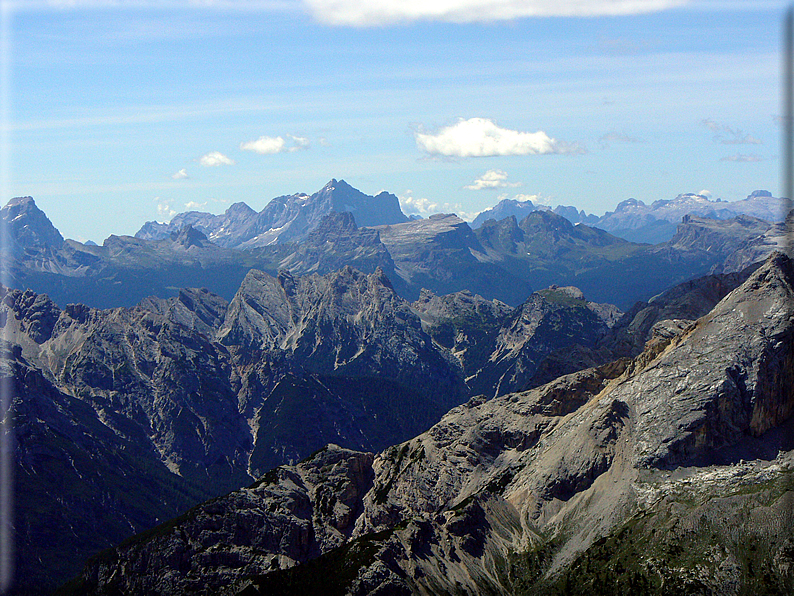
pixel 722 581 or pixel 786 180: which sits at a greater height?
pixel 786 180

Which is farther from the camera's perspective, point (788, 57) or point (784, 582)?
point (784, 582)

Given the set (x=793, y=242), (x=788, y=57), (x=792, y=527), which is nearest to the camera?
(x=788, y=57)

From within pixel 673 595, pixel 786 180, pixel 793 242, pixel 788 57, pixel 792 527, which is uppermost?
pixel 788 57

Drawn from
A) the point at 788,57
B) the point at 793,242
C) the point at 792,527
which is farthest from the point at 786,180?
the point at 792,527

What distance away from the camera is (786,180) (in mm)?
71812

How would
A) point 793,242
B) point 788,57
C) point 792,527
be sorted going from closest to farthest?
1. point 788,57
2. point 793,242
3. point 792,527

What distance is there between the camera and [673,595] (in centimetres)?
19988

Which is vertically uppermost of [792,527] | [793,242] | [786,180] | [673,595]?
[786,180]

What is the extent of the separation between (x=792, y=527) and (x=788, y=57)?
153 m

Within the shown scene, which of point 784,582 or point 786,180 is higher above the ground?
point 786,180

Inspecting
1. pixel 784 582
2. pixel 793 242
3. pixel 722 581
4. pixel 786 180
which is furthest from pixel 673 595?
pixel 786 180

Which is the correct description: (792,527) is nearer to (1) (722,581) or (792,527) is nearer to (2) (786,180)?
(1) (722,581)

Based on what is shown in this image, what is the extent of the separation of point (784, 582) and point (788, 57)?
159 m

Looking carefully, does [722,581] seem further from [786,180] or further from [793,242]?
[786,180]
